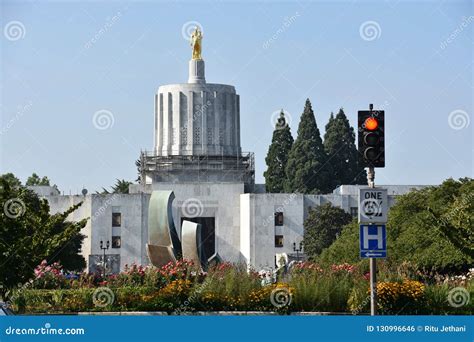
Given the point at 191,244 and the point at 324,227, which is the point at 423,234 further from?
the point at 324,227

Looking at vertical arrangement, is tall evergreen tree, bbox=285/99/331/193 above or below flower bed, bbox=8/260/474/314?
above

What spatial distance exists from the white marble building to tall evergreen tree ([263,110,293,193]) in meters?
2.63

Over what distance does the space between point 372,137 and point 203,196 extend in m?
80.8

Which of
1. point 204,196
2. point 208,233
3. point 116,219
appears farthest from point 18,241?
point 208,233

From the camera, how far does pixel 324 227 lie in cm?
9375

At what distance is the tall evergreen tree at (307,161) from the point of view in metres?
101

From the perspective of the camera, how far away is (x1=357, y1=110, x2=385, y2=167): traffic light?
20.9 metres

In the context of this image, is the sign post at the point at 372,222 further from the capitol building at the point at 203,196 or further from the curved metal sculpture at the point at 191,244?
the capitol building at the point at 203,196

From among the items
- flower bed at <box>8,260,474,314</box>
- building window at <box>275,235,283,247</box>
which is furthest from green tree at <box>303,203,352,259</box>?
flower bed at <box>8,260,474,314</box>

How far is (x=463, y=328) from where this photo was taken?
21.4 metres

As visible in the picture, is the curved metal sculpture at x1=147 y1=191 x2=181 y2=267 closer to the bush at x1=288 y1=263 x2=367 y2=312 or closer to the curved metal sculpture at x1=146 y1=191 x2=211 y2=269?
the curved metal sculpture at x1=146 y1=191 x2=211 y2=269

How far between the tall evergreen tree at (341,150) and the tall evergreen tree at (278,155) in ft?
12.0

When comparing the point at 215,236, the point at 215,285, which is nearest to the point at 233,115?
the point at 215,236

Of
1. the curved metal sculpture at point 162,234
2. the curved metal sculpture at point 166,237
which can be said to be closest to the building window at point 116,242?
the curved metal sculpture at point 166,237
